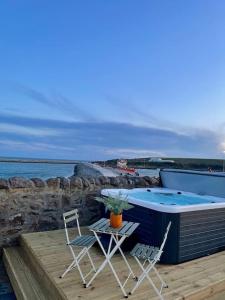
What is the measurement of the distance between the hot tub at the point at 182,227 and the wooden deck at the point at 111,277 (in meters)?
0.12

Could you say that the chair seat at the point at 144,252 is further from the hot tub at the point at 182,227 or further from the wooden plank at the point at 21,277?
the wooden plank at the point at 21,277

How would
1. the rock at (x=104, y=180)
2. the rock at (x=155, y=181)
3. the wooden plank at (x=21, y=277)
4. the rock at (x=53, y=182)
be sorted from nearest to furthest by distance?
1. the wooden plank at (x=21, y=277)
2. the rock at (x=53, y=182)
3. the rock at (x=104, y=180)
4. the rock at (x=155, y=181)

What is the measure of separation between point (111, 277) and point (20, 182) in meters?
2.02

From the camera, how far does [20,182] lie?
12.3ft

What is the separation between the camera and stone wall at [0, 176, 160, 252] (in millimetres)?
3578

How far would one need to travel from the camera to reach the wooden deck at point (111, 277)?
2.13 metres

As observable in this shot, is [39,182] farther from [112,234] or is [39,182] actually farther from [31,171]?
[112,234]

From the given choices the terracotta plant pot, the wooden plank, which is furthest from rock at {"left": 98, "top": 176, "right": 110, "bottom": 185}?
the terracotta plant pot

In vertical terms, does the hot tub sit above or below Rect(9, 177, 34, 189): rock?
below

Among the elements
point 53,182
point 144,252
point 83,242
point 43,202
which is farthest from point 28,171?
point 144,252

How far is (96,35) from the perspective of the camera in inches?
228

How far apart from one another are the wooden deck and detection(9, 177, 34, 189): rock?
2.76ft

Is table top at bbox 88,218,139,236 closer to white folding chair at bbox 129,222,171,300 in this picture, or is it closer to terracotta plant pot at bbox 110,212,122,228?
terracotta plant pot at bbox 110,212,122,228

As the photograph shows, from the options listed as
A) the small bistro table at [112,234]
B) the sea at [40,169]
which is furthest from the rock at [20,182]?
the small bistro table at [112,234]
